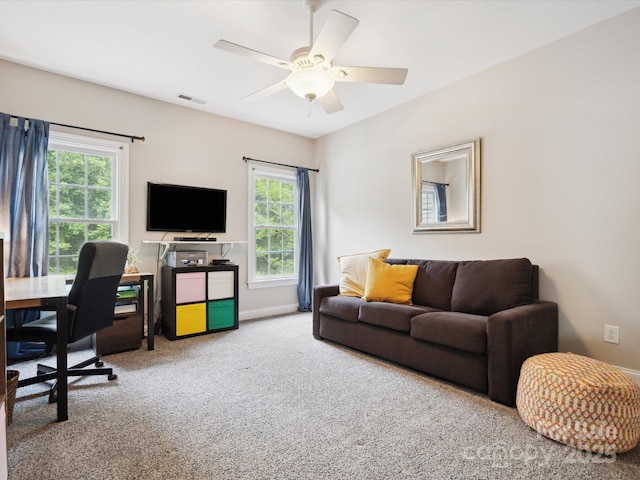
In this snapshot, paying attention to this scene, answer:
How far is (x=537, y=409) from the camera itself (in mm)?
1807

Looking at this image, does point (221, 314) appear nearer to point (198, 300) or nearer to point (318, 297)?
point (198, 300)

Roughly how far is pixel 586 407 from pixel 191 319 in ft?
11.0

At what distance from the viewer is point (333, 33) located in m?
1.84

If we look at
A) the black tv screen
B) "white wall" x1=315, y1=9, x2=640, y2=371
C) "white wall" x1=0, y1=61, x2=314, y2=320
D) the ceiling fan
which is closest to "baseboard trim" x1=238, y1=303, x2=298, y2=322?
"white wall" x1=0, y1=61, x2=314, y2=320

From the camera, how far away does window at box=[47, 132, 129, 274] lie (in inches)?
130

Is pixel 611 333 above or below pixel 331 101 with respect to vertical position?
below

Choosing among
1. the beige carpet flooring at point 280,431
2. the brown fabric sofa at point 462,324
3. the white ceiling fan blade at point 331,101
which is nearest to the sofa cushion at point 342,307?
the brown fabric sofa at point 462,324

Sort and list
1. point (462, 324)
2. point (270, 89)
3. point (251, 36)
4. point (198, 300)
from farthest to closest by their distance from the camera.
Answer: point (198, 300), point (251, 36), point (270, 89), point (462, 324)

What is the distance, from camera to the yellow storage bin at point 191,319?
3.59 m

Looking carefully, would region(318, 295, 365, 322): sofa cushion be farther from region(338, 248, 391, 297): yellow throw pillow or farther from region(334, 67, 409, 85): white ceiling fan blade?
region(334, 67, 409, 85): white ceiling fan blade

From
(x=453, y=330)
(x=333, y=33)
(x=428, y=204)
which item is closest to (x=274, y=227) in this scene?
(x=428, y=204)

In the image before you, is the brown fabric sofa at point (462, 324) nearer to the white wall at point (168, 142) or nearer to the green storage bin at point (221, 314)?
the green storage bin at point (221, 314)

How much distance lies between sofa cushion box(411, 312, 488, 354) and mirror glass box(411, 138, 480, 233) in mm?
1146

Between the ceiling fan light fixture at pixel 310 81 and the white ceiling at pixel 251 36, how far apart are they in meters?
0.55
